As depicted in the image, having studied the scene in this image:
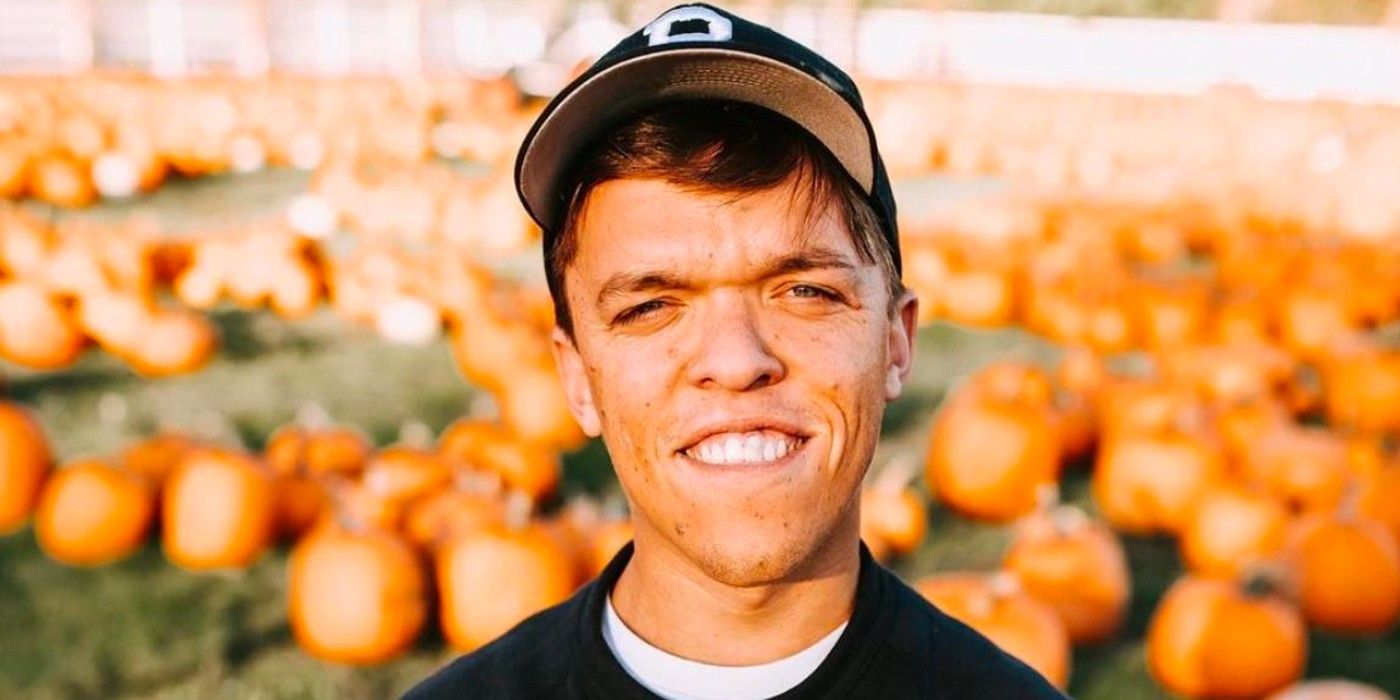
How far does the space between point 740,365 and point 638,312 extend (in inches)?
6.8

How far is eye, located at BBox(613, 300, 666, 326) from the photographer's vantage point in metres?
1.56

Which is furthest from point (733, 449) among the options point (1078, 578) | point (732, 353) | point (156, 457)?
point (156, 457)

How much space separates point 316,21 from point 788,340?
25613 mm

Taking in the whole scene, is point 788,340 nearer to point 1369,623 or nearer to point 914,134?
point 1369,623

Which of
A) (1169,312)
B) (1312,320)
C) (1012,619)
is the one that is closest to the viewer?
(1012,619)

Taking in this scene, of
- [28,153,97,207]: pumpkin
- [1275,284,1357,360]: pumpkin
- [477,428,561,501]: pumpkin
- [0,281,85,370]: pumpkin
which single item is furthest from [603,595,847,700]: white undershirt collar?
[28,153,97,207]: pumpkin

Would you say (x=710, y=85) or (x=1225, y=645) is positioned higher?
(x=710, y=85)

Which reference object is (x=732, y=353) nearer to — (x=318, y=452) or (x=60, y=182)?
(x=318, y=452)

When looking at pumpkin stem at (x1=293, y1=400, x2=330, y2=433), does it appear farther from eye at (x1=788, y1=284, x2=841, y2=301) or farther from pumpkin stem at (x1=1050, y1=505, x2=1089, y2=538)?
eye at (x1=788, y1=284, x2=841, y2=301)

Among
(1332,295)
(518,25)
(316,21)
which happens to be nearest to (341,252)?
(1332,295)

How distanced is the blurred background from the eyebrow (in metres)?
2.14

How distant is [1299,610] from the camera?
408cm

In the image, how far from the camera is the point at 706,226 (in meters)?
1.50

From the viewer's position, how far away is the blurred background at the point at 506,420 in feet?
12.2
